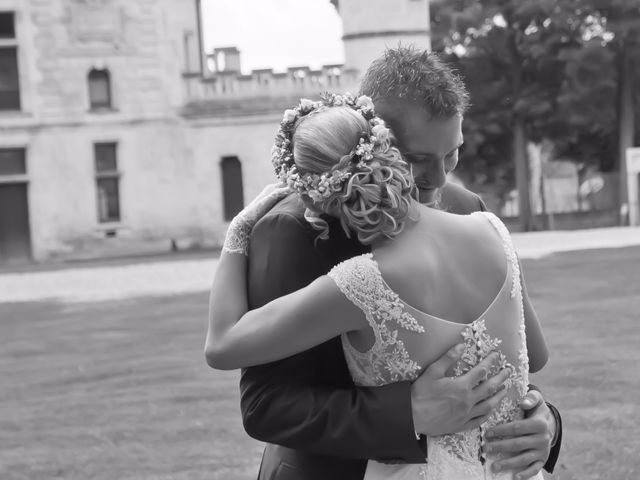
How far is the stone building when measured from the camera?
29.9 metres

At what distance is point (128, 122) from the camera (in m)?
30.3

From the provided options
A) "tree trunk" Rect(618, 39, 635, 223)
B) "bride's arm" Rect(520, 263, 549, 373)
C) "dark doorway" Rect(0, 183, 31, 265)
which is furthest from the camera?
"tree trunk" Rect(618, 39, 635, 223)

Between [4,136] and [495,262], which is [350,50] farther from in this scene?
[495,262]

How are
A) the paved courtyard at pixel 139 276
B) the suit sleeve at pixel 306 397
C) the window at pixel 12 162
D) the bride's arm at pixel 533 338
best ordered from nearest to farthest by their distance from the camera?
the suit sleeve at pixel 306 397
the bride's arm at pixel 533 338
the paved courtyard at pixel 139 276
the window at pixel 12 162

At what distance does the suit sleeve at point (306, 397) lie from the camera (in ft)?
7.41

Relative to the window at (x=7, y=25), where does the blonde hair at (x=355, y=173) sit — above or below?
below

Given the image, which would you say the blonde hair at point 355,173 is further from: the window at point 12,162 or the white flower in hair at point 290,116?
the window at point 12,162

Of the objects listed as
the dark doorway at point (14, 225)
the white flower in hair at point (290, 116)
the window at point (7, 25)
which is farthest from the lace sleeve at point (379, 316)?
the window at point (7, 25)

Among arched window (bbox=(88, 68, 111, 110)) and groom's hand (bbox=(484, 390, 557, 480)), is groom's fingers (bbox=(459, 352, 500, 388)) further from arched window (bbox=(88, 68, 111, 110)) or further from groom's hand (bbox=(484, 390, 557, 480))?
arched window (bbox=(88, 68, 111, 110))

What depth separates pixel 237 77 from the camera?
31.1 m

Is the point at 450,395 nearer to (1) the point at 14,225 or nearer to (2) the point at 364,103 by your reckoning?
(2) the point at 364,103

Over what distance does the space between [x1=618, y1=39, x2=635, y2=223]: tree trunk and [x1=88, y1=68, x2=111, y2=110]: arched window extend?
48.3 ft

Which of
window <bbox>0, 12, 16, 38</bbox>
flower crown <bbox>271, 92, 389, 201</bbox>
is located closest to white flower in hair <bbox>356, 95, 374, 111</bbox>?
flower crown <bbox>271, 92, 389, 201</bbox>

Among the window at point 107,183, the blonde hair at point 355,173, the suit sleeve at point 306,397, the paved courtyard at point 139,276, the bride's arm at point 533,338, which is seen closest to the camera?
the blonde hair at point 355,173
